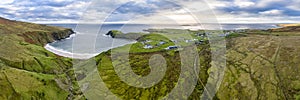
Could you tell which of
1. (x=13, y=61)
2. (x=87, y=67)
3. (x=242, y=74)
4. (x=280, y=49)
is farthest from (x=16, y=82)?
(x=280, y=49)

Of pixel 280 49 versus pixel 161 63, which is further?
pixel 280 49

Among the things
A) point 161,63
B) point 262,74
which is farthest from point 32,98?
point 262,74

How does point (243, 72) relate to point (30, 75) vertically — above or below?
below

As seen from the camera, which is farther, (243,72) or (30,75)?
(243,72)

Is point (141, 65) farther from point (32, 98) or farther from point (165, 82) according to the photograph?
point (32, 98)

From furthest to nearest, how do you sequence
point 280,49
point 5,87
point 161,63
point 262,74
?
point 280,49 < point 161,63 < point 262,74 < point 5,87

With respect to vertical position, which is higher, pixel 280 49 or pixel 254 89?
pixel 280 49

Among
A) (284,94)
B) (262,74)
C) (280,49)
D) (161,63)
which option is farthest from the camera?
(280,49)

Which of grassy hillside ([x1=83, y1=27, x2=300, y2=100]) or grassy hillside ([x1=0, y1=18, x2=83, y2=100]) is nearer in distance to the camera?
grassy hillside ([x1=0, y1=18, x2=83, y2=100])

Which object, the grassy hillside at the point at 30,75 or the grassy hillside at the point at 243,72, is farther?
the grassy hillside at the point at 243,72
